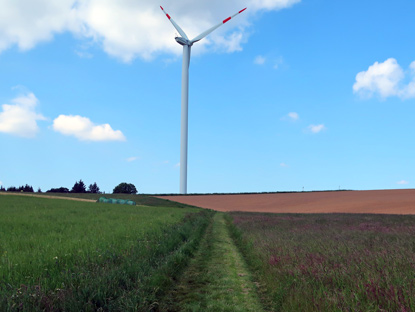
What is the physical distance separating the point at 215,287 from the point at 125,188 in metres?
120

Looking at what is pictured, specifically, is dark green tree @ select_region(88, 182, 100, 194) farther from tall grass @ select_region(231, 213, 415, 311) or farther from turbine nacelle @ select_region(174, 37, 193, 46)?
tall grass @ select_region(231, 213, 415, 311)

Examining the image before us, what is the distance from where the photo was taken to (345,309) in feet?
17.7

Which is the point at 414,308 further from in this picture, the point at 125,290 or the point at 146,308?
the point at 125,290

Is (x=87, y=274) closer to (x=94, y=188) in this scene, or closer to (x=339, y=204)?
(x=339, y=204)

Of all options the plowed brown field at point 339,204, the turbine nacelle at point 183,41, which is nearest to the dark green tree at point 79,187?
the plowed brown field at point 339,204

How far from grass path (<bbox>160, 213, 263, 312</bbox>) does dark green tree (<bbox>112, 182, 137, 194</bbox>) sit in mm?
115686

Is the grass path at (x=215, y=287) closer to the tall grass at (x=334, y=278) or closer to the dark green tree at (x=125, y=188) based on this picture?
the tall grass at (x=334, y=278)

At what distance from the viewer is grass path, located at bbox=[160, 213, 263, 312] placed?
6.59m

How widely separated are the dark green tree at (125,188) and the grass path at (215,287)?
116m

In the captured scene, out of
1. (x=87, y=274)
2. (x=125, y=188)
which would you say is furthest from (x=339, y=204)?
(x=125, y=188)

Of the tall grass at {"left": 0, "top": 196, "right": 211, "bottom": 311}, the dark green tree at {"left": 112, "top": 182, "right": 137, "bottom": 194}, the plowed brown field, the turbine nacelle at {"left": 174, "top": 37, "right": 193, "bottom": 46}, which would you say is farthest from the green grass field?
the dark green tree at {"left": 112, "top": 182, "right": 137, "bottom": 194}

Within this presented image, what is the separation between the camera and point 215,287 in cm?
797

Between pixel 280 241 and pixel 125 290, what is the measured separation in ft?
26.6

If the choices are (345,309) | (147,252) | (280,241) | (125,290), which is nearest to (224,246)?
(280,241)
